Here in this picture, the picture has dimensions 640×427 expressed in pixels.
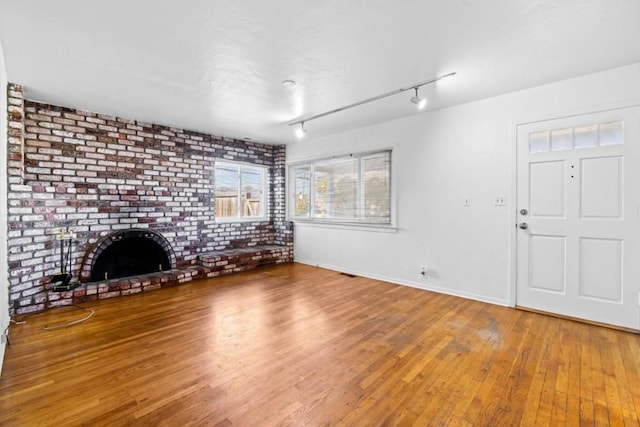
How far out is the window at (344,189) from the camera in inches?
176

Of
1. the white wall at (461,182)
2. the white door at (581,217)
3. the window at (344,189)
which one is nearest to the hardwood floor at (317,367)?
the white door at (581,217)

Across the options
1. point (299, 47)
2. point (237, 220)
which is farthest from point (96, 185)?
point (299, 47)

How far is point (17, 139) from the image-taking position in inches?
119

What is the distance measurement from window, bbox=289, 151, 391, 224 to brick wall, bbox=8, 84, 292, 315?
1244 millimetres

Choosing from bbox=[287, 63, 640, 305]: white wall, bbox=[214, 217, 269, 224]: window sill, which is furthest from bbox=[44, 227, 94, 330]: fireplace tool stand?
bbox=[287, 63, 640, 305]: white wall

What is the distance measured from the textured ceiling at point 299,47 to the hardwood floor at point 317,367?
241cm

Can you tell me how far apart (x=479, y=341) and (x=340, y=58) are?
8.86 ft

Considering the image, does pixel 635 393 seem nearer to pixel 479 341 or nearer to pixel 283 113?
pixel 479 341

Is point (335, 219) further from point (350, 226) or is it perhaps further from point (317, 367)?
point (317, 367)

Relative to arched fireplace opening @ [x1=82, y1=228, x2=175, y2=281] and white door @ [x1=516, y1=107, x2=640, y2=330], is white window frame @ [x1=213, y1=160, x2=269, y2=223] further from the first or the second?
white door @ [x1=516, y1=107, x2=640, y2=330]

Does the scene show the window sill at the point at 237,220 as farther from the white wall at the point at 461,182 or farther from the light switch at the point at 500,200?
the light switch at the point at 500,200

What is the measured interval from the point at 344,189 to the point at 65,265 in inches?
158

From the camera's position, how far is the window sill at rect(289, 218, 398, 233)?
4393mm

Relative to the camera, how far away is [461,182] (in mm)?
3652
